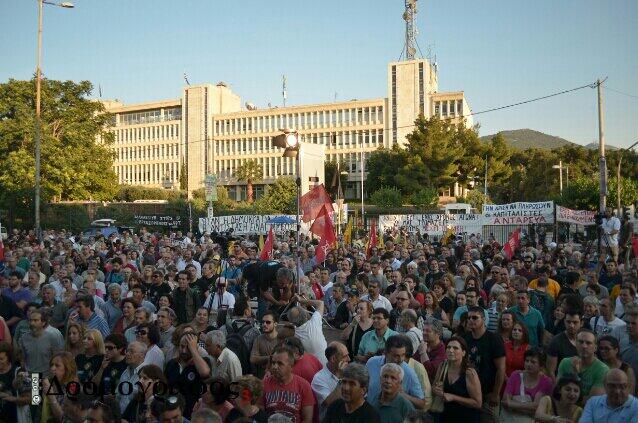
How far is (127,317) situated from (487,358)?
4.30 metres

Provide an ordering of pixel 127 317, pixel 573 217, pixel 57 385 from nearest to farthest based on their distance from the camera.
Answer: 1. pixel 57 385
2. pixel 127 317
3. pixel 573 217

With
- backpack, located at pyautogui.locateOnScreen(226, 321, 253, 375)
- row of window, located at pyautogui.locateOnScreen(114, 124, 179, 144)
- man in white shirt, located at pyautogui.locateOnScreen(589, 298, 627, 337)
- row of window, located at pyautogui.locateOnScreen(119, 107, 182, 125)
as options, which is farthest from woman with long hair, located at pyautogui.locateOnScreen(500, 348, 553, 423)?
row of window, located at pyautogui.locateOnScreen(119, 107, 182, 125)

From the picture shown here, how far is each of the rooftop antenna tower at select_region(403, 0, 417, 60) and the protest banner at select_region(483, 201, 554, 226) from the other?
6940 cm

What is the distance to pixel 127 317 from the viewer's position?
8.06 m

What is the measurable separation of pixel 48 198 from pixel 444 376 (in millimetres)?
39713

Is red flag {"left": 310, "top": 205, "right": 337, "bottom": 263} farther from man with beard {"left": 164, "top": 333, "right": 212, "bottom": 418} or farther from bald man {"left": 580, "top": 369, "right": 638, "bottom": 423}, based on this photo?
bald man {"left": 580, "top": 369, "right": 638, "bottom": 423}

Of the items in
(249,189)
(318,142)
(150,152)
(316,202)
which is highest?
(318,142)

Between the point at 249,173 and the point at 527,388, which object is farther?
the point at 249,173

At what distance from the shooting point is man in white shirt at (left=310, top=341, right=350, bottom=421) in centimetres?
538

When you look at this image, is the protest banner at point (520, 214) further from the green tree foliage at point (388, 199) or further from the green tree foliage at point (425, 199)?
the green tree foliage at point (388, 199)

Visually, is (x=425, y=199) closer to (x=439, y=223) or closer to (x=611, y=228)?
(x=439, y=223)

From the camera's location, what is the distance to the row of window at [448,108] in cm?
8719

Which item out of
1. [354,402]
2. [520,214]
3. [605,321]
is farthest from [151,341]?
[520,214]

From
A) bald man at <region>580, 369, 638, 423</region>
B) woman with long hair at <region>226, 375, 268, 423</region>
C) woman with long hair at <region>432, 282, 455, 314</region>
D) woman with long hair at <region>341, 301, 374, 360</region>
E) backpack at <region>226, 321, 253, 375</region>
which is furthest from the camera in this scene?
woman with long hair at <region>432, 282, 455, 314</region>
